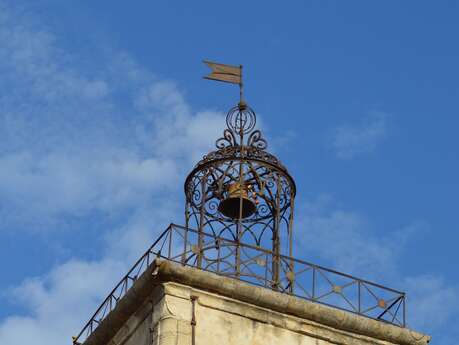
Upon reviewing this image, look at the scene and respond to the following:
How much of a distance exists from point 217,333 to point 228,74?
25.2 feet

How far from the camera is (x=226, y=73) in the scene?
112 feet

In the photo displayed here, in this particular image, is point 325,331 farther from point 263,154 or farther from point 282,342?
point 263,154

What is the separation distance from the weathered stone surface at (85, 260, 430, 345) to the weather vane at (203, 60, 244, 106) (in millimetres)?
6270

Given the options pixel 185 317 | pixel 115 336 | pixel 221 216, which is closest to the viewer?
pixel 185 317

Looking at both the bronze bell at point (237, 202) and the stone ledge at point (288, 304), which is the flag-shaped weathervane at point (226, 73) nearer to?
the bronze bell at point (237, 202)

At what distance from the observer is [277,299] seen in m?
29.5

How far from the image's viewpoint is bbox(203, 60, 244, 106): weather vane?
111ft

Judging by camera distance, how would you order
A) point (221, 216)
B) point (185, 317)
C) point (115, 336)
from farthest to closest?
point (221, 216), point (115, 336), point (185, 317)

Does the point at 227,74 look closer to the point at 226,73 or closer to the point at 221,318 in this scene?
the point at 226,73

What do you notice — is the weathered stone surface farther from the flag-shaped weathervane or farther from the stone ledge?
the flag-shaped weathervane

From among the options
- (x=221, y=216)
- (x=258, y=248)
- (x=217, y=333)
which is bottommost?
(x=217, y=333)

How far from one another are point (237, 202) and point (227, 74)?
3257 mm

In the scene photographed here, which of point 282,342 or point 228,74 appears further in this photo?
point 228,74

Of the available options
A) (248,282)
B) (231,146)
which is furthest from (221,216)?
(248,282)
